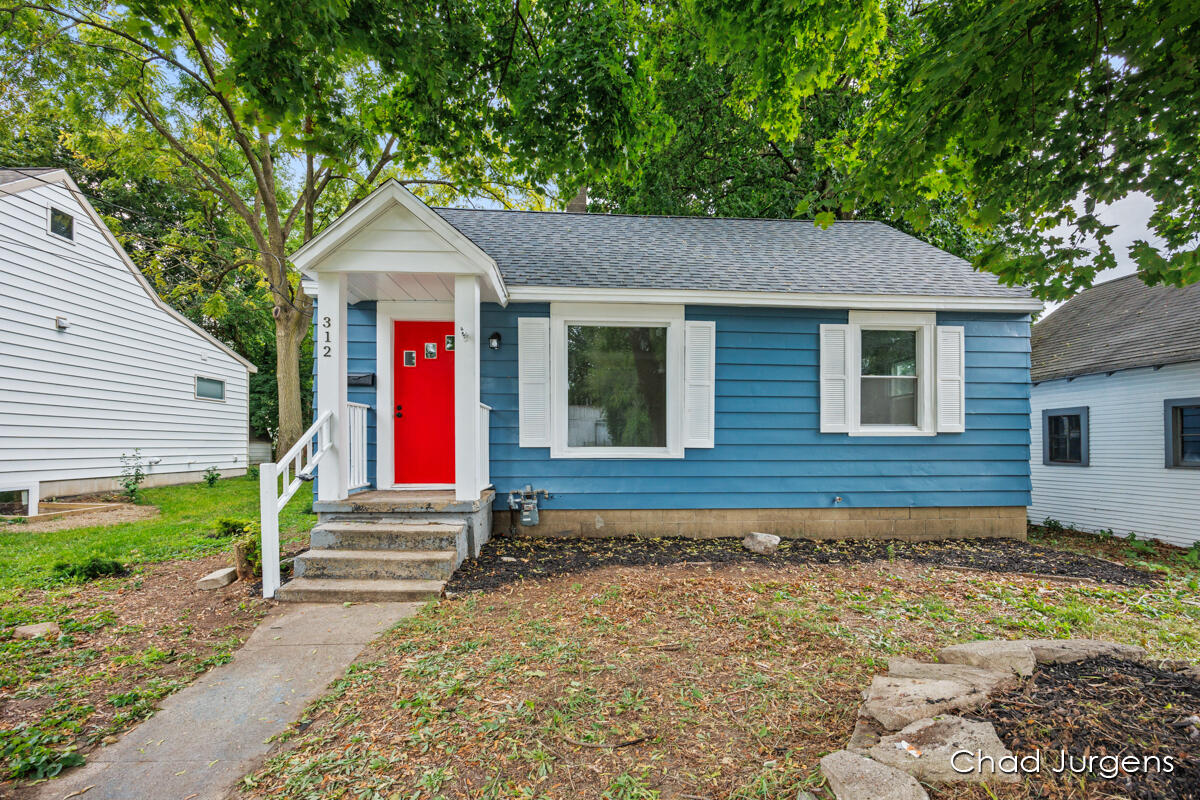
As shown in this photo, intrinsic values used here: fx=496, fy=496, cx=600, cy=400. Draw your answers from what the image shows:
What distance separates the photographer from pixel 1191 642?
10.1ft

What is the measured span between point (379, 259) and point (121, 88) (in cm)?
819

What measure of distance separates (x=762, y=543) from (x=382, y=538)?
12.6ft

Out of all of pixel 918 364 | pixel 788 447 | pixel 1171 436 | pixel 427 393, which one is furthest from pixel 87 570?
pixel 1171 436

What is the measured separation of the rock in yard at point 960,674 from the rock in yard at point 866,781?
74 centimetres

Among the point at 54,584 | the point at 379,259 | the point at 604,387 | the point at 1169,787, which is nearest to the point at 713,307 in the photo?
the point at 604,387

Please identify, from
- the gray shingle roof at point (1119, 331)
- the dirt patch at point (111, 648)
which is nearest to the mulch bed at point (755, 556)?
the dirt patch at point (111, 648)

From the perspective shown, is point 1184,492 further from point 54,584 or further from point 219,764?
point 54,584

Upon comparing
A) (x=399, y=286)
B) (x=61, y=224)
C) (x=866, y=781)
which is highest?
(x=61, y=224)

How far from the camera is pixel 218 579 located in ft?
13.5

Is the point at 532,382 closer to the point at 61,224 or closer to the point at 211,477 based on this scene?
the point at 61,224

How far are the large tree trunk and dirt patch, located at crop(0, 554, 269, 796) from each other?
5804mm

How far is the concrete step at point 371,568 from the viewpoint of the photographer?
403 cm

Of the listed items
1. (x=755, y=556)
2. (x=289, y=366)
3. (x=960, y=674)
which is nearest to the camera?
(x=960, y=674)

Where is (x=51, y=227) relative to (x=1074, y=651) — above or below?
above
